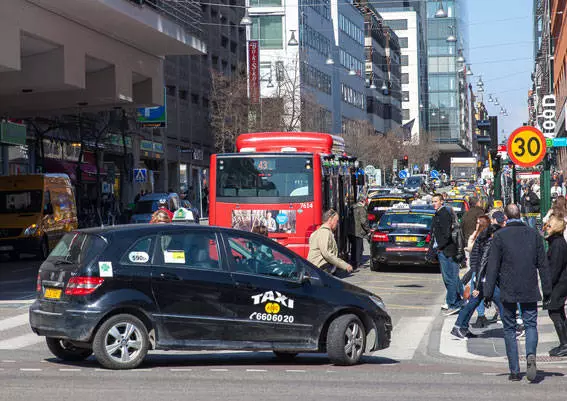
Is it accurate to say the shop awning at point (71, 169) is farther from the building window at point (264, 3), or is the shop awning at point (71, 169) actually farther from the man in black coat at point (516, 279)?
the man in black coat at point (516, 279)

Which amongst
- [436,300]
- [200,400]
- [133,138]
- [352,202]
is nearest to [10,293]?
[436,300]

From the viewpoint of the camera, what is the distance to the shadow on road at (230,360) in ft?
38.7

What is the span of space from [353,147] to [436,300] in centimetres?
7332

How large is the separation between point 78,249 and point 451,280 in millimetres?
7783

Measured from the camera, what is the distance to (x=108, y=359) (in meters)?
11.0

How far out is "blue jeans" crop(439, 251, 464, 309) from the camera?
1716 cm

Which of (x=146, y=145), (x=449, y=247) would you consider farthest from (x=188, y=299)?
(x=146, y=145)

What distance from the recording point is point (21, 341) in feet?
46.8

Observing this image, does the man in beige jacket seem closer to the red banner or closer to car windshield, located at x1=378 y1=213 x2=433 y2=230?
car windshield, located at x1=378 y1=213 x2=433 y2=230

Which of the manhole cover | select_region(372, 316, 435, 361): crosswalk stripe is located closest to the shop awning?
select_region(372, 316, 435, 361): crosswalk stripe

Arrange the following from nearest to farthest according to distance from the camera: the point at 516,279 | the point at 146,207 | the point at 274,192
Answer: the point at 516,279
the point at 274,192
the point at 146,207

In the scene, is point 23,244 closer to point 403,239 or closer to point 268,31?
point 403,239

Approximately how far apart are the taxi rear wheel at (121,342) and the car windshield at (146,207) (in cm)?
2904

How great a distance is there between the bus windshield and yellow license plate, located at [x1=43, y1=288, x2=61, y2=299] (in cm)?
1245
